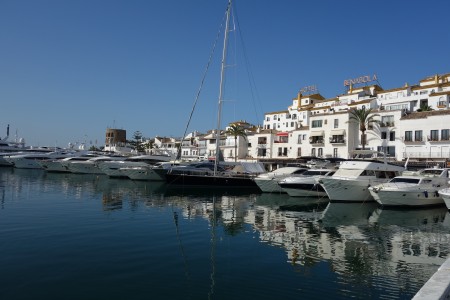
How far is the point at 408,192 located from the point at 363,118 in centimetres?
3182

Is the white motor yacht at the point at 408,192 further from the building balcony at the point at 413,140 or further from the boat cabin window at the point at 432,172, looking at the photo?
the building balcony at the point at 413,140

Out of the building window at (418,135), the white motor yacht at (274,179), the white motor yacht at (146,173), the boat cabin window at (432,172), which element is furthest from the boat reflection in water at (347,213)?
the building window at (418,135)

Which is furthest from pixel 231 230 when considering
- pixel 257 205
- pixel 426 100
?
pixel 426 100

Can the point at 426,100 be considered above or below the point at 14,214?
above

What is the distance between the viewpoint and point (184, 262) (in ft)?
44.1

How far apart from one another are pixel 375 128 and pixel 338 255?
49436 mm

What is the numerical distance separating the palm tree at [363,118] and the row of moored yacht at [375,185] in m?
24.1

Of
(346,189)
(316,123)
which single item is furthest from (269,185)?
(316,123)

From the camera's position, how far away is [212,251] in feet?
50.3

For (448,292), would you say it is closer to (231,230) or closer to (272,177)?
(231,230)

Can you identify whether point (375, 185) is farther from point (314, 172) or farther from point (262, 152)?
point (262, 152)

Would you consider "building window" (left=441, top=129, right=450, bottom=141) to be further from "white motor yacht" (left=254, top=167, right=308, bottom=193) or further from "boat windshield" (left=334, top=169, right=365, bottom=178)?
"boat windshield" (left=334, top=169, right=365, bottom=178)

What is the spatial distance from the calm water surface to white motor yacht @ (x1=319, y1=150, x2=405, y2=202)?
360 cm

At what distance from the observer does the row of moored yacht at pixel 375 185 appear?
95.3 feet
